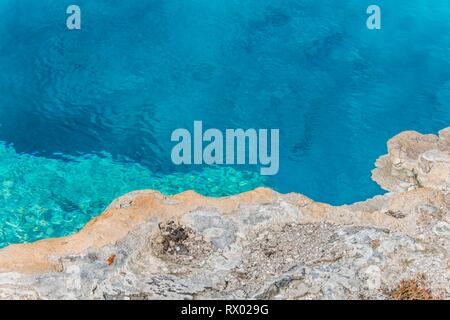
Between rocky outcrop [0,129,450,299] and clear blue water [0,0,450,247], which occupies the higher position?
clear blue water [0,0,450,247]

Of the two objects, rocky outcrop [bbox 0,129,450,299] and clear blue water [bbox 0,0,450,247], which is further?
clear blue water [bbox 0,0,450,247]

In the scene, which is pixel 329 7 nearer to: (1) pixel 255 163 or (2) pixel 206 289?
(1) pixel 255 163

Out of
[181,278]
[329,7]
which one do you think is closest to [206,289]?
[181,278]
